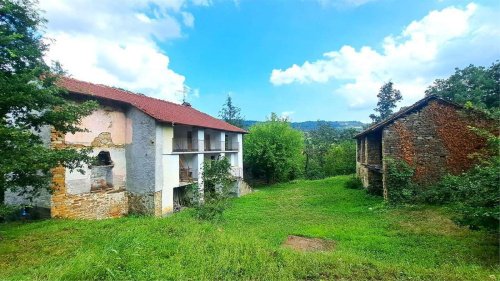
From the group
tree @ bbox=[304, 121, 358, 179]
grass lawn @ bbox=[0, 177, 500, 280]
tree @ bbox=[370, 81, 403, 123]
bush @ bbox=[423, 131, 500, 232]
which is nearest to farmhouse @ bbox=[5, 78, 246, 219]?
grass lawn @ bbox=[0, 177, 500, 280]

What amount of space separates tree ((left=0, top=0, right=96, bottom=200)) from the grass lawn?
231 cm

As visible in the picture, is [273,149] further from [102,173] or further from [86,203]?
[86,203]

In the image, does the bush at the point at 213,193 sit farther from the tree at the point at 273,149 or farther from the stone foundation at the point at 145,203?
the tree at the point at 273,149

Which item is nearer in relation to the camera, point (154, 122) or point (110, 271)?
point (110, 271)

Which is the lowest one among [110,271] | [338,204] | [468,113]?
[338,204]

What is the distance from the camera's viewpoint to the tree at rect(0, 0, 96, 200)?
→ 7.07 m

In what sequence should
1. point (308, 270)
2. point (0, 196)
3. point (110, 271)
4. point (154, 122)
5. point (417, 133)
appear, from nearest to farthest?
point (110, 271)
point (308, 270)
point (0, 196)
point (417, 133)
point (154, 122)

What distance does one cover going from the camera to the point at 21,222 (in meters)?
12.4

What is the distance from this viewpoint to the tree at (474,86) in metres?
22.6

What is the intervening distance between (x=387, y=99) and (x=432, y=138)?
34.3m

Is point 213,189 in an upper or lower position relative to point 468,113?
lower

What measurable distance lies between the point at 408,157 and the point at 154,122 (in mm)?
14448

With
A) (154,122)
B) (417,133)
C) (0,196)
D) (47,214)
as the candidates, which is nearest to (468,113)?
(417,133)

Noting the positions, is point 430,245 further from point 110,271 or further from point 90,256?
point 90,256
